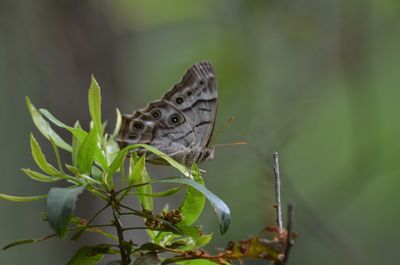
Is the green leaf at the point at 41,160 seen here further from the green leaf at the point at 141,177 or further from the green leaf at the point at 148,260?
the green leaf at the point at 148,260

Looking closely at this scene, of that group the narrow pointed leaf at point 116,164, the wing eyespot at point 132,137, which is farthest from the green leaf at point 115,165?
the wing eyespot at point 132,137

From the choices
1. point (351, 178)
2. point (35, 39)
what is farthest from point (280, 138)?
point (35, 39)

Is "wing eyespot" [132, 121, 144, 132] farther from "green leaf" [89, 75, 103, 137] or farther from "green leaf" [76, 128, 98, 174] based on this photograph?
"green leaf" [76, 128, 98, 174]

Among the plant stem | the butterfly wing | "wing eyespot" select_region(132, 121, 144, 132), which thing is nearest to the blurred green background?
the butterfly wing

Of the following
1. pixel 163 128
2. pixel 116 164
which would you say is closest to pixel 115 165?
pixel 116 164

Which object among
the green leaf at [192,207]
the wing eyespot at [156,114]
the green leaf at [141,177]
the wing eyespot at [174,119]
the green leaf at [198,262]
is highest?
the wing eyespot at [156,114]

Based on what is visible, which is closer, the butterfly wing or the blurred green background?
the butterfly wing

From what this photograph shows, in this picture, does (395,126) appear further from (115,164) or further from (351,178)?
(115,164)
